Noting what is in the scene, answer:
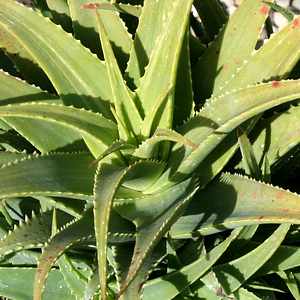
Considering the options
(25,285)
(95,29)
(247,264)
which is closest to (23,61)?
(95,29)

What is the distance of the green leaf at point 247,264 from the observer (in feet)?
3.08

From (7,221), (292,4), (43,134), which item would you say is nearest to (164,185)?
(43,134)

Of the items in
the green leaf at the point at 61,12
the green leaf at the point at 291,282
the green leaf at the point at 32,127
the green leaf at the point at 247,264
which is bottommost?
the green leaf at the point at 291,282

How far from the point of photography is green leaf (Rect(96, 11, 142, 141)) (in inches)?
32.4

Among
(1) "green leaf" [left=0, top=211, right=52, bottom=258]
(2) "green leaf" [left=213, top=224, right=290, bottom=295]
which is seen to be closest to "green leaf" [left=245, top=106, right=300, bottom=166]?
(2) "green leaf" [left=213, top=224, right=290, bottom=295]

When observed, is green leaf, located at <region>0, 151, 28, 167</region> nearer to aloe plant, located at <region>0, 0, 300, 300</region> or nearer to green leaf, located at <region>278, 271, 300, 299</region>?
aloe plant, located at <region>0, 0, 300, 300</region>

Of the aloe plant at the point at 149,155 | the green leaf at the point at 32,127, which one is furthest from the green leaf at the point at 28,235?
the green leaf at the point at 32,127

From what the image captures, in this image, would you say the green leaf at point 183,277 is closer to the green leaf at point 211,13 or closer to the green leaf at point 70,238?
the green leaf at point 70,238

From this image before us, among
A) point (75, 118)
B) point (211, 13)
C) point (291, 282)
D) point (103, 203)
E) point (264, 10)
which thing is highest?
point (211, 13)

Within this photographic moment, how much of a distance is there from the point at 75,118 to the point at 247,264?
34 centimetres

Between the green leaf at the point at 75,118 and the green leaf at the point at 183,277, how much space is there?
0.71ft

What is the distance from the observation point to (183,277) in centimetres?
97

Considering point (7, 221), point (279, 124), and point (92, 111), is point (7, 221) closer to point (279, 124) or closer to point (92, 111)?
point (92, 111)

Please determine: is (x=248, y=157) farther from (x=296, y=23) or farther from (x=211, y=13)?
(x=211, y=13)
